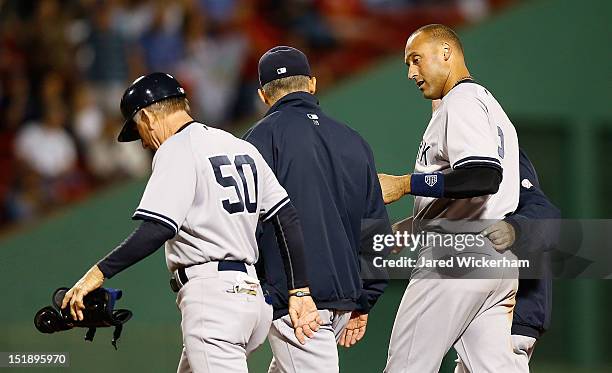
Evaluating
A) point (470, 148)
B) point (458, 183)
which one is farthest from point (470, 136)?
point (458, 183)

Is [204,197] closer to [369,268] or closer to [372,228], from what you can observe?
[372,228]

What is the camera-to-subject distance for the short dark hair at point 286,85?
3896 millimetres

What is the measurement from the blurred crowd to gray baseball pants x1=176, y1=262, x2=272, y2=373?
387cm

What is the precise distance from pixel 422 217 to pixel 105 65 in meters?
4.14

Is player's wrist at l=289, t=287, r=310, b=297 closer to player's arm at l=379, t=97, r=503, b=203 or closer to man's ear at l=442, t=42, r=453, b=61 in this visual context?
player's arm at l=379, t=97, r=503, b=203

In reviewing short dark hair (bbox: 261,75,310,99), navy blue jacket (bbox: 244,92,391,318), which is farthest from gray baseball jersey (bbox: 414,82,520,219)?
short dark hair (bbox: 261,75,310,99)

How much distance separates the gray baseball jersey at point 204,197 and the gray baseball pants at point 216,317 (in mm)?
65

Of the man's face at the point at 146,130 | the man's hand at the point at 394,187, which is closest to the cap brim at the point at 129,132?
the man's face at the point at 146,130

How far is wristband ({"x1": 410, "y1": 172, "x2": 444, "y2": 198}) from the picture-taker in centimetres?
350

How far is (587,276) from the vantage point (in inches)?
290

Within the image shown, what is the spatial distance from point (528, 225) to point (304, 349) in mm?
934

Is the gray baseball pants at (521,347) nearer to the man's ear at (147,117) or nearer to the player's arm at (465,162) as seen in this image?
the player's arm at (465,162)

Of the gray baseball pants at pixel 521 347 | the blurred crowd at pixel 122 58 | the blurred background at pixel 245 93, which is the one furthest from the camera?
the blurred crowd at pixel 122 58

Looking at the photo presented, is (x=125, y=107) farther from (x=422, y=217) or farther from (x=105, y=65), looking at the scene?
(x=105, y=65)
